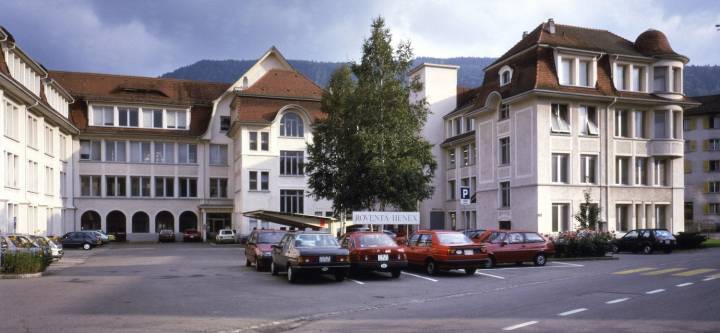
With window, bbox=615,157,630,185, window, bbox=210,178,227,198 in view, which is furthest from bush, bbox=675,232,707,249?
window, bbox=210,178,227,198

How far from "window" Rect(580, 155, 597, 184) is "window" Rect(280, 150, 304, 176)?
27.2 meters

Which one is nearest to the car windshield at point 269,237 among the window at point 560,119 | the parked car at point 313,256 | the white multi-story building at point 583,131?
the parked car at point 313,256

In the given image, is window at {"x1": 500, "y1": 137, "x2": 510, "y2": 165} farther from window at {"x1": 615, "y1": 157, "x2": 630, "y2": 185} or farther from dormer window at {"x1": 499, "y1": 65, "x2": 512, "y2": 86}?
window at {"x1": 615, "y1": 157, "x2": 630, "y2": 185}

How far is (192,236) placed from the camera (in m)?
63.3

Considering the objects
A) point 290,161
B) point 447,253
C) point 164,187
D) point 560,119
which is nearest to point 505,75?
point 560,119

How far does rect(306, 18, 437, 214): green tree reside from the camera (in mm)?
34844

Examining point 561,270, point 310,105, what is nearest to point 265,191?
point 310,105

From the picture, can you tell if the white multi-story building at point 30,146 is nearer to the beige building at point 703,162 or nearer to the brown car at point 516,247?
the brown car at point 516,247

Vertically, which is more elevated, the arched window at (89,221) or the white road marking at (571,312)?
the white road marking at (571,312)

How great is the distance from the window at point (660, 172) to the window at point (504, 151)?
31.7 ft

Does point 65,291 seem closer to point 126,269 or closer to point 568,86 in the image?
point 126,269

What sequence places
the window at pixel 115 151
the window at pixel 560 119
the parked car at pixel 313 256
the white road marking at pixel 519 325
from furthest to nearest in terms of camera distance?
1. the window at pixel 115 151
2. the window at pixel 560 119
3. the parked car at pixel 313 256
4. the white road marking at pixel 519 325

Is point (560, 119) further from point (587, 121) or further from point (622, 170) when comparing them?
point (622, 170)

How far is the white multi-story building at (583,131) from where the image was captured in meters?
40.6
